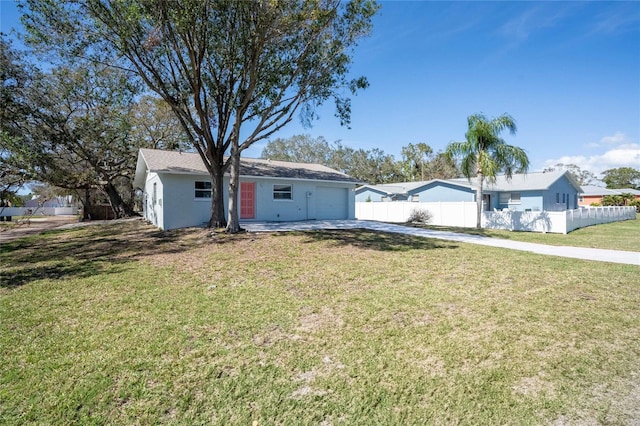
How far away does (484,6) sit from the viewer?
11.1 meters

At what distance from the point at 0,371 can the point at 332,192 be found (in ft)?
58.6

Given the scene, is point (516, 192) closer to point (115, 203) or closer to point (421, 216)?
point (421, 216)

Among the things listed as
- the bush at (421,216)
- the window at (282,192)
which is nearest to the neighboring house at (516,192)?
the bush at (421,216)

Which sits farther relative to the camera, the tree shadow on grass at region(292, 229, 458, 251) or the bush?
the bush

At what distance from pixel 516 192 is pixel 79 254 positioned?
2847 centimetres

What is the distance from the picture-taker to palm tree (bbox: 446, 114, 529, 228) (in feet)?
59.9

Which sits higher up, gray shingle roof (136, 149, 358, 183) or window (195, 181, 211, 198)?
gray shingle roof (136, 149, 358, 183)

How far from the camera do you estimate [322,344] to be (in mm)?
4395

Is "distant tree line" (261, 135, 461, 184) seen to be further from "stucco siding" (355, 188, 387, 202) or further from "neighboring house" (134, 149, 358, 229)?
"neighboring house" (134, 149, 358, 229)

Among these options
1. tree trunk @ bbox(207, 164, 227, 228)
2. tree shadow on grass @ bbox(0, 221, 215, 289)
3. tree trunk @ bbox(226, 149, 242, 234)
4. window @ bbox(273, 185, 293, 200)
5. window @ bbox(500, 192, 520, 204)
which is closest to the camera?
tree shadow on grass @ bbox(0, 221, 215, 289)

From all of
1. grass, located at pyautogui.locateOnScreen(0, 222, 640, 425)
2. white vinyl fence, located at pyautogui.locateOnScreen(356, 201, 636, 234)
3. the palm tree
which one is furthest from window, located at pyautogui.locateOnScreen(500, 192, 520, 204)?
grass, located at pyautogui.locateOnScreen(0, 222, 640, 425)

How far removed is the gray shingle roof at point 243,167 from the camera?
16.0 metres

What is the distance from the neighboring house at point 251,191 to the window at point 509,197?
14.2 m

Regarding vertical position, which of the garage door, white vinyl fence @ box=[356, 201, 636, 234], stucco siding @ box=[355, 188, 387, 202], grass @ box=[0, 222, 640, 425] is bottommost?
grass @ box=[0, 222, 640, 425]
